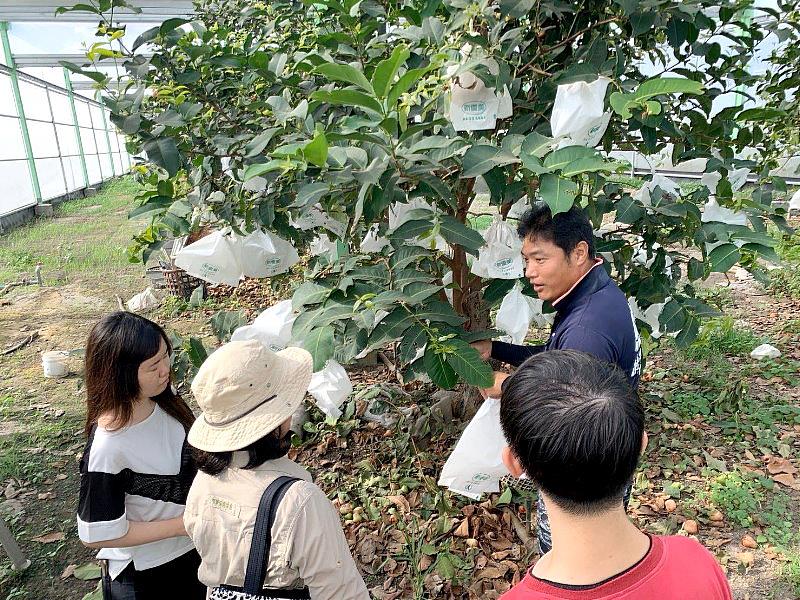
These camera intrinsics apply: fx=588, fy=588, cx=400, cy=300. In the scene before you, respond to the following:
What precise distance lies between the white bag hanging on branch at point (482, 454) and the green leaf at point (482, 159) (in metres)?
0.68

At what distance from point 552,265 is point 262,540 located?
3.31 ft

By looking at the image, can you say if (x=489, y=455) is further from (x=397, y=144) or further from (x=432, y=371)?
(x=397, y=144)

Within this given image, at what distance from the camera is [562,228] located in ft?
5.20

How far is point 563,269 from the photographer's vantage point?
1.62 meters

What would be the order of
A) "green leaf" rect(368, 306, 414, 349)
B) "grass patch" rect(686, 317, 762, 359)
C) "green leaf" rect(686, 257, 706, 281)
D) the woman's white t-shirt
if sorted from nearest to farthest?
the woman's white t-shirt < "green leaf" rect(368, 306, 414, 349) < "green leaf" rect(686, 257, 706, 281) < "grass patch" rect(686, 317, 762, 359)

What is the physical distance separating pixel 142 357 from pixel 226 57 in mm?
1091

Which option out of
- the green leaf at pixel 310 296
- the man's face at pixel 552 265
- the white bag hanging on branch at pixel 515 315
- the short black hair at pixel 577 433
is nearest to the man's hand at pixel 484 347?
the white bag hanging on branch at pixel 515 315

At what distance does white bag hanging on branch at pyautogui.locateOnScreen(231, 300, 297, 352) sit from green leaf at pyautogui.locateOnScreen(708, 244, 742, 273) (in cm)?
125

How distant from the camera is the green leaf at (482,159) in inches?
56.3

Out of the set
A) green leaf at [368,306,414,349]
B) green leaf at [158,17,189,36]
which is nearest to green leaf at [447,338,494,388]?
green leaf at [368,306,414,349]

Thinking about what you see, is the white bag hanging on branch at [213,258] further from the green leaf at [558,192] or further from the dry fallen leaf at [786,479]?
the dry fallen leaf at [786,479]

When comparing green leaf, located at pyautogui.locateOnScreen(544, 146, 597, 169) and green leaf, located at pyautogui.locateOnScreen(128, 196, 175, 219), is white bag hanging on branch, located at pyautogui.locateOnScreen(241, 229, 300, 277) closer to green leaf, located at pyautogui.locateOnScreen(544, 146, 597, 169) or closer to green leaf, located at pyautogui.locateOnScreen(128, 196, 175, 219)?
green leaf, located at pyautogui.locateOnScreen(128, 196, 175, 219)

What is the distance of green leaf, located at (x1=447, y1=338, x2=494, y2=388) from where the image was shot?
145 cm

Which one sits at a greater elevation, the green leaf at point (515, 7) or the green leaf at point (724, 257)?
the green leaf at point (515, 7)
